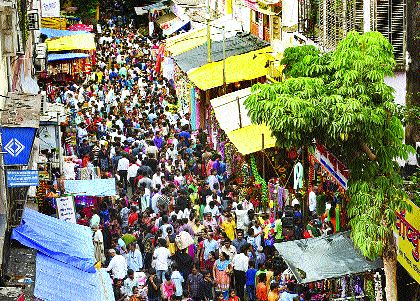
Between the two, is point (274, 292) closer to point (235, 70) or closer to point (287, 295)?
point (287, 295)

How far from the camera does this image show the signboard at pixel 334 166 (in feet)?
58.5

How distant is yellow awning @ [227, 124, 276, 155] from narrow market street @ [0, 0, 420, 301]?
0.15 ft

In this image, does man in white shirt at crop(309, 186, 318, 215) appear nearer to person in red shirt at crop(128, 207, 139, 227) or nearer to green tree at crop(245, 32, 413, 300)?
person in red shirt at crop(128, 207, 139, 227)

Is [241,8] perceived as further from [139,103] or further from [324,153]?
[324,153]

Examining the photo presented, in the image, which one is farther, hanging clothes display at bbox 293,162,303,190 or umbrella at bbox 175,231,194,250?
hanging clothes display at bbox 293,162,303,190

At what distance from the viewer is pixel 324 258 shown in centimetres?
1659

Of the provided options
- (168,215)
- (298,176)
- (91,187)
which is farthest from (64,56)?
(298,176)

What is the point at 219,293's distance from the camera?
1881cm

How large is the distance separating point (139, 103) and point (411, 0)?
1952 cm

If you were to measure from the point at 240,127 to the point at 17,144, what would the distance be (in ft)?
27.4

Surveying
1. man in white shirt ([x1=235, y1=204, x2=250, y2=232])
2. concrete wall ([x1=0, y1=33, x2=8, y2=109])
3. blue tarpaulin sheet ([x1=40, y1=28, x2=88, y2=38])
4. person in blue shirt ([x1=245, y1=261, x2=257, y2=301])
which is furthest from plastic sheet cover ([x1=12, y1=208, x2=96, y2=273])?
blue tarpaulin sheet ([x1=40, y1=28, x2=88, y2=38])

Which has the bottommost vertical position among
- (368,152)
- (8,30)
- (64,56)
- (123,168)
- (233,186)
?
(64,56)

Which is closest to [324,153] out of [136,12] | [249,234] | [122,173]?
[249,234]

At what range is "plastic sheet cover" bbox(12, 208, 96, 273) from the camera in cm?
1756
